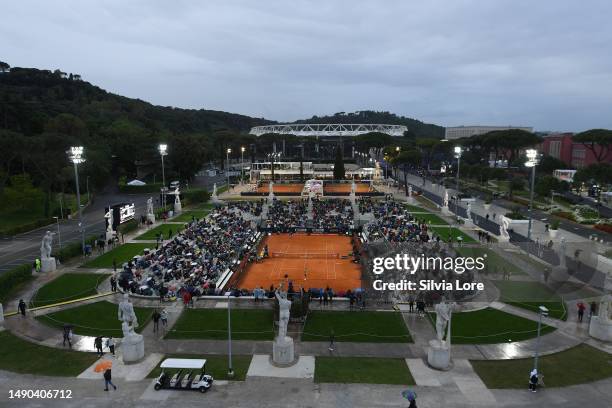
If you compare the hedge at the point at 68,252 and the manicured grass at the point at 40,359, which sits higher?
the hedge at the point at 68,252

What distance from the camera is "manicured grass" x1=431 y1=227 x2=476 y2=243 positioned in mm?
41544

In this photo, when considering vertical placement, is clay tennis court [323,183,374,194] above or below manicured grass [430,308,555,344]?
above

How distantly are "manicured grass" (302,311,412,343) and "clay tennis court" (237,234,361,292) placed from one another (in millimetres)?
5659

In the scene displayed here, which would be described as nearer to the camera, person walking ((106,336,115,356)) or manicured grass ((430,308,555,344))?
person walking ((106,336,115,356))

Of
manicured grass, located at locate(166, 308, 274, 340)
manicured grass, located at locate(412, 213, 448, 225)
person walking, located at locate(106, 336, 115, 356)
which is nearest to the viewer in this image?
person walking, located at locate(106, 336, 115, 356)

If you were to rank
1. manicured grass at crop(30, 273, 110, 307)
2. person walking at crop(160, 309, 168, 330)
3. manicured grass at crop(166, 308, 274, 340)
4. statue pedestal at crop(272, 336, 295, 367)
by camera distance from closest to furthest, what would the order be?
1. statue pedestal at crop(272, 336, 295, 367)
2. manicured grass at crop(166, 308, 274, 340)
3. person walking at crop(160, 309, 168, 330)
4. manicured grass at crop(30, 273, 110, 307)

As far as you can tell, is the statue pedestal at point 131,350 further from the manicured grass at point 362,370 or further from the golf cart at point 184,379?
the manicured grass at point 362,370

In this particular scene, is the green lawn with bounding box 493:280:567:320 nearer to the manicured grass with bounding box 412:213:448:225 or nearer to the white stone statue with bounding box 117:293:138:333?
the white stone statue with bounding box 117:293:138:333

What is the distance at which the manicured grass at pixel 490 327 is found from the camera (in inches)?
816

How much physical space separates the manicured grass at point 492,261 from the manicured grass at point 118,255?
2609 centimetres

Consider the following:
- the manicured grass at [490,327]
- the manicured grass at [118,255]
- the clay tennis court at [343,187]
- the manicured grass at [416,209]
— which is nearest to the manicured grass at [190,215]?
the manicured grass at [118,255]

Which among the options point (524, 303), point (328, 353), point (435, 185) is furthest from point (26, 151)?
point (435, 185)

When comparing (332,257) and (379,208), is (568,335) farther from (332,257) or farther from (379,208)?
(379,208)

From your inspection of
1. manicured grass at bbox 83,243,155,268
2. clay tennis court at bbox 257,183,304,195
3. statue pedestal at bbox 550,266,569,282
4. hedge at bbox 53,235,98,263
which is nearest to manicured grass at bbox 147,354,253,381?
manicured grass at bbox 83,243,155,268
